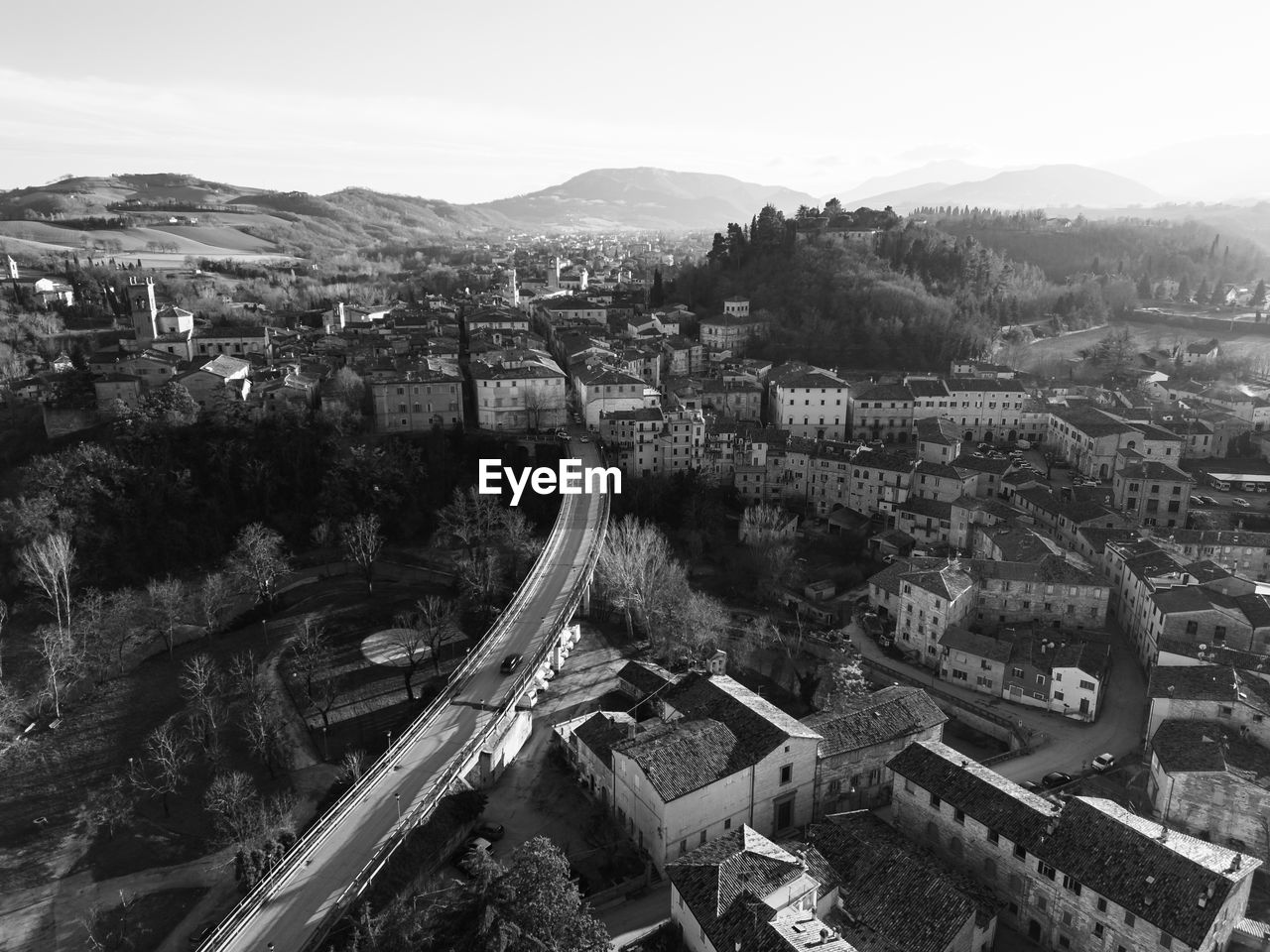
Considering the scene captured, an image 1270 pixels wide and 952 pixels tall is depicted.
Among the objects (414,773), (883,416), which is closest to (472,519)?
(414,773)

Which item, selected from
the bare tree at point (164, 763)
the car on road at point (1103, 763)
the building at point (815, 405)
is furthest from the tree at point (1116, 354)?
the bare tree at point (164, 763)

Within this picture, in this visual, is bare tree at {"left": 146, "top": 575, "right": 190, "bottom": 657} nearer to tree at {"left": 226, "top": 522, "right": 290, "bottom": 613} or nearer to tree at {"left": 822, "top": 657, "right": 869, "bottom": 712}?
tree at {"left": 226, "top": 522, "right": 290, "bottom": 613}

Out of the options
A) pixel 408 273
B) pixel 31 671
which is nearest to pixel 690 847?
pixel 31 671

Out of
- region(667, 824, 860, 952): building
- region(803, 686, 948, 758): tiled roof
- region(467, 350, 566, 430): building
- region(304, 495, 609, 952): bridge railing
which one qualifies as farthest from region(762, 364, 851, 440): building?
region(667, 824, 860, 952): building

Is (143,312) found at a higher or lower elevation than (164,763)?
higher

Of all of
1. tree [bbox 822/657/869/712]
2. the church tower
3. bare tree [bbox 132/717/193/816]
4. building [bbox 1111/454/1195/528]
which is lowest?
bare tree [bbox 132/717/193/816]

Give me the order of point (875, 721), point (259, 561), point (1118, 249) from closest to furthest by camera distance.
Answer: point (875, 721), point (259, 561), point (1118, 249)

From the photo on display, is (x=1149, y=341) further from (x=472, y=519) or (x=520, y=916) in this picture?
(x=520, y=916)

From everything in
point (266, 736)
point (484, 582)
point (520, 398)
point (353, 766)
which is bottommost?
point (266, 736)
